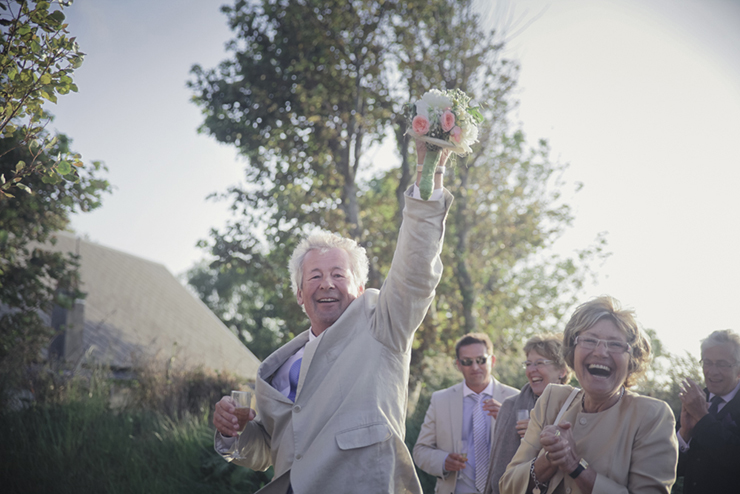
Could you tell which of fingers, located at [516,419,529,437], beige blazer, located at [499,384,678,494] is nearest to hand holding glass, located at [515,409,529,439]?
fingers, located at [516,419,529,437]

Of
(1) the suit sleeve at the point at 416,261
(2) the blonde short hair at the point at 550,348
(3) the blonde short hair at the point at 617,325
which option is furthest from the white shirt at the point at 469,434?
(1) the suit sleeve at the point at 416,261

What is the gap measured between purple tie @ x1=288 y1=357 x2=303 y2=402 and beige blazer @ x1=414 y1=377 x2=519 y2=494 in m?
2.17

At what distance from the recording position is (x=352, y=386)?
2.83 m

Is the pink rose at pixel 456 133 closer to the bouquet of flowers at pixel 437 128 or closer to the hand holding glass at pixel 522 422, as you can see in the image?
the bouquet of flowers at pixel 437 128

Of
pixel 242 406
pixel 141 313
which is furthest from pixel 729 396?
pixel 141 313

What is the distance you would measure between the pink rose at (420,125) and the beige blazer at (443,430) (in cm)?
326

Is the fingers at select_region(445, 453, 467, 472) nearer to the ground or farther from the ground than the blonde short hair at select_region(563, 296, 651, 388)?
nearer to the ground

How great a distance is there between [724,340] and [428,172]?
10.4 ft

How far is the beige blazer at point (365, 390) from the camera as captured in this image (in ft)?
8.46

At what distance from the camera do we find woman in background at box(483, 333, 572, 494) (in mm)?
4195

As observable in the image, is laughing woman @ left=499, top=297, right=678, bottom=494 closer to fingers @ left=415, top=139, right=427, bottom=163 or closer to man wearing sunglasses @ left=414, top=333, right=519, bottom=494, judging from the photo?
fingers @ left=415, top=139, right=427, bottom=163

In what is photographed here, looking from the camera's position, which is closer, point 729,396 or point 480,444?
point 729,396

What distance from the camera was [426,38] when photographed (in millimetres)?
14664

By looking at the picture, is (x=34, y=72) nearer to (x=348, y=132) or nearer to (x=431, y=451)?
(x=431, y=451)
